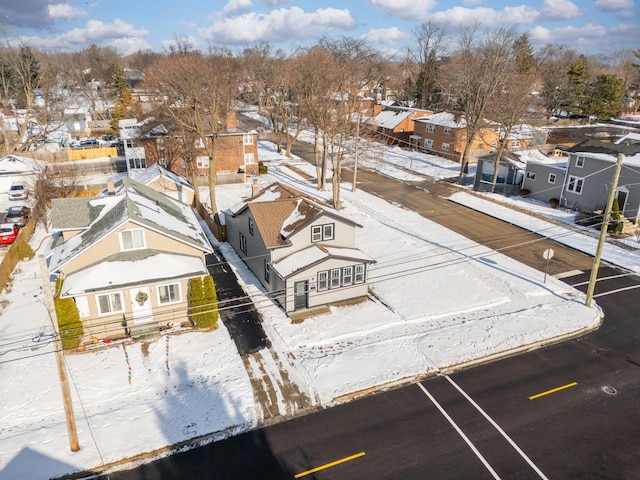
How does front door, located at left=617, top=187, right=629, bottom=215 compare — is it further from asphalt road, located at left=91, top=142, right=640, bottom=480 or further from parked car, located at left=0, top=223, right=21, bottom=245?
parked car, located at left=0, top=223, right=21, bottom=245

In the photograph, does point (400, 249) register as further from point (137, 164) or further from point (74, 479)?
point (137, 164)

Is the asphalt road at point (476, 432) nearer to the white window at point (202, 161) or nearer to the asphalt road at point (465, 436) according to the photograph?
the asphalt road at point (465, 436)

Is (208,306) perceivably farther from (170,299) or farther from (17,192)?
(17,192)

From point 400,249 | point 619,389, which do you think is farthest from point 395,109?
point 619,389

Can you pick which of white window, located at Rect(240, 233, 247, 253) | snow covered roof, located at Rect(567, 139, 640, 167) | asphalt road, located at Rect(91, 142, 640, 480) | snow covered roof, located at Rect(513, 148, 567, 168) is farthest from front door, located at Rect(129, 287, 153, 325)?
snow covered roof, located at Rect(513, 148, 567, 168)

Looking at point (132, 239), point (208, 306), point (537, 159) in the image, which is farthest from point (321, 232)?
point (537, 159)

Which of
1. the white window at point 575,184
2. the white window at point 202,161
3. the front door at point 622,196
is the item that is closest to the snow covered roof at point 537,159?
the white window at point 575,184
